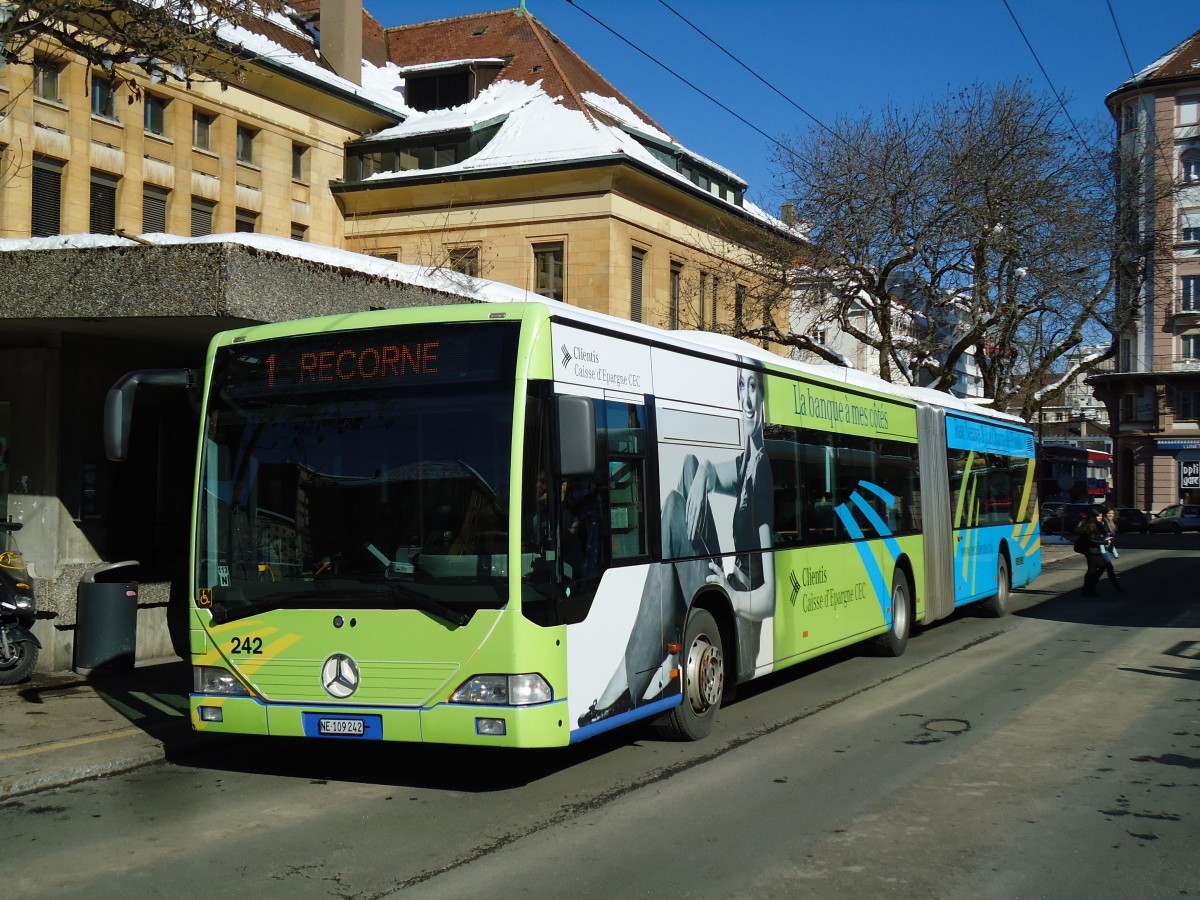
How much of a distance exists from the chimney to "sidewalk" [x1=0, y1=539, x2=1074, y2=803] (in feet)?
116

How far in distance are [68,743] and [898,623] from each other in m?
9.14

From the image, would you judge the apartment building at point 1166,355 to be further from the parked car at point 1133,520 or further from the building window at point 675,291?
the building window at point 675,291

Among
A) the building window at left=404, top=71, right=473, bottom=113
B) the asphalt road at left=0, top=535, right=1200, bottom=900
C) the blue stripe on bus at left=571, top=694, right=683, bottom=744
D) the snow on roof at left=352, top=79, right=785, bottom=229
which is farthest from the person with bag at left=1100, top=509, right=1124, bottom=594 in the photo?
the building window at left=404, top=71, right=473, bottom=113

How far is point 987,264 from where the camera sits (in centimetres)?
3266

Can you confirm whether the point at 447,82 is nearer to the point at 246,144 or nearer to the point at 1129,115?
the point at 246,144

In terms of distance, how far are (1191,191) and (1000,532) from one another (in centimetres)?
5600

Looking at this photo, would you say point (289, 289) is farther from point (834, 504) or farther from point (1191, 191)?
point (1191, 191)

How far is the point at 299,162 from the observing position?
4312 cm

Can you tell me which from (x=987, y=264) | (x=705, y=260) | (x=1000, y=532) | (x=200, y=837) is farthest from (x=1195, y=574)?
(x=200, y=837)

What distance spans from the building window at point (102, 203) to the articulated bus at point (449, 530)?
30387 millimetres

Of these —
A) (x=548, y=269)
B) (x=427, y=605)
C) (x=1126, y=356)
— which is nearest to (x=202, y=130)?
(x=548, y=269)

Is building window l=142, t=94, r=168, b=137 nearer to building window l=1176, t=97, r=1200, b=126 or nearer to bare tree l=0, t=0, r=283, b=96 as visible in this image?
bare tree l=0, t=0, r=283, b=96

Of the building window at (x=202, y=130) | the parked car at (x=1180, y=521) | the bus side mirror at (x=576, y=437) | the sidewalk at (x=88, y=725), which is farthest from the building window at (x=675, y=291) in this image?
the bus side mirror at (x=576, y=437)

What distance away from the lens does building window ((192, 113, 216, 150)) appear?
1550 inches
